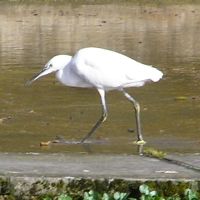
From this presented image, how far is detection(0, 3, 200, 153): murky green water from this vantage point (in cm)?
833

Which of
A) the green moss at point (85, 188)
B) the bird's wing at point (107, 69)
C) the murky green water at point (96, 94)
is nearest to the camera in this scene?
the green moss at point (85, 188)

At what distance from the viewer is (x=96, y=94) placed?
10.9 meters

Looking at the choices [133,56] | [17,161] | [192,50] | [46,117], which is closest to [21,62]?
[133,56]

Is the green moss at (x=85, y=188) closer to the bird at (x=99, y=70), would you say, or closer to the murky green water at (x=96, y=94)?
the murky green water at (x=96, y=94)

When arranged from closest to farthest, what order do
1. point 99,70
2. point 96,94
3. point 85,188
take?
point 85,188, point 99,70, point 96,94

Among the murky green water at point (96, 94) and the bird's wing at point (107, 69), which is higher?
the bird's wing at point (107, 69)

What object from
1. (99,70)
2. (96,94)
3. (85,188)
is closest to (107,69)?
(99,70)

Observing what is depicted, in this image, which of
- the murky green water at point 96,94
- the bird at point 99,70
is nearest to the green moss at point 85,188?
the murky green water at point 96,94

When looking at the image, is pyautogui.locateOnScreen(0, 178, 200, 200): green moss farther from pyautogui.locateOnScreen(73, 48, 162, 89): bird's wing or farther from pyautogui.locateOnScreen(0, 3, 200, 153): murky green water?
pyautogui.locateOnScreen(73, 48, 162, 89): bird's wing

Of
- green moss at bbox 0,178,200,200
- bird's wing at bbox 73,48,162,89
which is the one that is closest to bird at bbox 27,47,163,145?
bird's wing at bbox 73,48,162,89

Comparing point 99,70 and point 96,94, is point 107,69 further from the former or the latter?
point 96,94

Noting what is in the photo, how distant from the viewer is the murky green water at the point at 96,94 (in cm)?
833

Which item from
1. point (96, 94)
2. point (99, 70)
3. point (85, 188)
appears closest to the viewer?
point (85, 188)

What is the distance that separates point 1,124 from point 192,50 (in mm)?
7779
